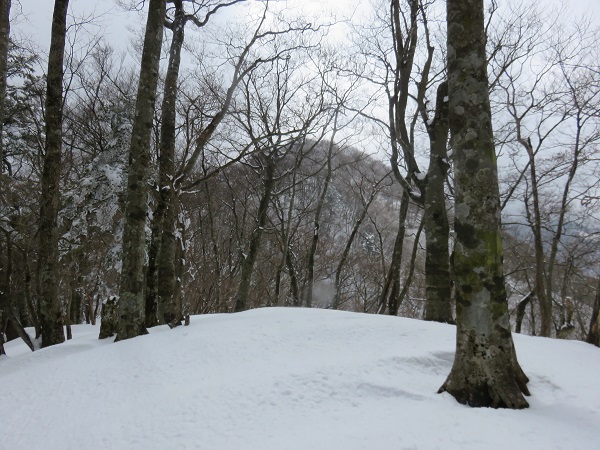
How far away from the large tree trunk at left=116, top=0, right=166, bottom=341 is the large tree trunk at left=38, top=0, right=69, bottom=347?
187 cm

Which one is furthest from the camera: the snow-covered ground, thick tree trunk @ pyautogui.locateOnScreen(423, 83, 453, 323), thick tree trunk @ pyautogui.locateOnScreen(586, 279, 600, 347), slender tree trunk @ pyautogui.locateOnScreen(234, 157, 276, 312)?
slender tree trunk @ pyautogui.locateOnScreen(234, 157, 276, 312)

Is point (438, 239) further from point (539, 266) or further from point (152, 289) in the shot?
point (539, 266)

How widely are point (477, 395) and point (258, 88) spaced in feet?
44.1

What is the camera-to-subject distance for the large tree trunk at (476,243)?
2.61 meters

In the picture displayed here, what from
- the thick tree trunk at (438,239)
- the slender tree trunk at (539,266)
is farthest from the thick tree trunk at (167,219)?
the slender tree trunk at (539,266)

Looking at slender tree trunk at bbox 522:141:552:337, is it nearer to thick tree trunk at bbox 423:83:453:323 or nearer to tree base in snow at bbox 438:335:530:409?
thick tree trunk at bbox 423:83:453:323

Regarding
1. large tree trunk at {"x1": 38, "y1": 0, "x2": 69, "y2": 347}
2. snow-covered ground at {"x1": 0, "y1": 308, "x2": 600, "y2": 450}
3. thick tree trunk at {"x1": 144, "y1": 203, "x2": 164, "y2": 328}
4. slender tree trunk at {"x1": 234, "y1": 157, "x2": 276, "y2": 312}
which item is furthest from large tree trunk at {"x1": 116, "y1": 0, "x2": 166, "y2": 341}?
slender tree trunk at {"x1": 234, "y1": 157, "x2": 276, "y2": 312}

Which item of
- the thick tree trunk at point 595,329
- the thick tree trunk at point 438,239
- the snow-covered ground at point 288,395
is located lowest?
the snow-covered ground at point 288,395

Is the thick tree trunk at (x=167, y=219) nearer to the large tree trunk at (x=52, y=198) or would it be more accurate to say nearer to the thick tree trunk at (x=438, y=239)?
the large tree trunk at (x=52, y=198)

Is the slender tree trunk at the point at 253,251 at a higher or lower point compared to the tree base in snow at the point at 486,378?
higher

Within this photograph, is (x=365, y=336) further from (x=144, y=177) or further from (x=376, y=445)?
(x=144, y=177)

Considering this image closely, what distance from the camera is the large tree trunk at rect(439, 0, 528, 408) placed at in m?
2.61

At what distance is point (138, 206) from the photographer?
5.34m

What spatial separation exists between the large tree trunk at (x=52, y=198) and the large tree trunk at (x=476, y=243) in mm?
6337
